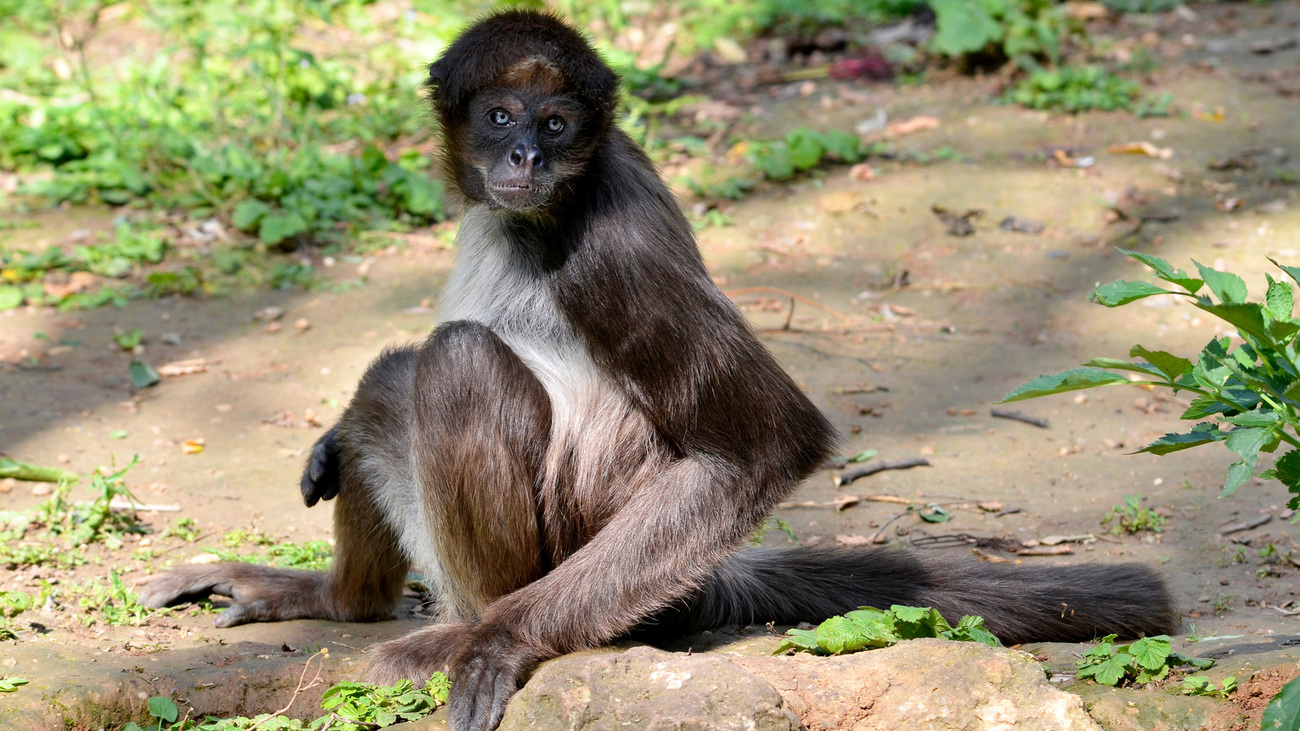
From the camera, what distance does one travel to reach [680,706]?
121 inches

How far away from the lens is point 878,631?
3.56 m

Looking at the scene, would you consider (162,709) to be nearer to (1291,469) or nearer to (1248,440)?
(1248,440)

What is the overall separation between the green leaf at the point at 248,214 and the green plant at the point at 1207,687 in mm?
7347

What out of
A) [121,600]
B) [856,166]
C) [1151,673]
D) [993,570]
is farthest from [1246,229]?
[121,600]

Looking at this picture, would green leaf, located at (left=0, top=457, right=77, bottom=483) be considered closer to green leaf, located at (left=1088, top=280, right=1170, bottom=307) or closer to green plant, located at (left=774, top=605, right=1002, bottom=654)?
green plant, located at (left=774, top=605, right=1002, bottom=654)

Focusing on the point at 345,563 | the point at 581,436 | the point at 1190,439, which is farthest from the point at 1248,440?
the point at 345,563

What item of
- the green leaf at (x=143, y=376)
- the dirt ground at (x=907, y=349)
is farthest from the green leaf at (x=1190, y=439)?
the green leaf at (x=143, y=376)

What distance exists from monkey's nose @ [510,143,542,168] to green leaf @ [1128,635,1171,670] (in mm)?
2394

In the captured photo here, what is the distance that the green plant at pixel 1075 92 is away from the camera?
10023mm

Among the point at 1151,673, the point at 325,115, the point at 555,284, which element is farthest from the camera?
the point at 325,115

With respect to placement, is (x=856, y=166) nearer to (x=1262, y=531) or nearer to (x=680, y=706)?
(x=1262, y=531)

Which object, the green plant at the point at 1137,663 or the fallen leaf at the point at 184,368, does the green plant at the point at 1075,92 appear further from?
the green plant at the point at 1137,663

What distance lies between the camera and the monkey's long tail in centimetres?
399

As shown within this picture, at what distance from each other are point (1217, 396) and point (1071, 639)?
1.46 metres
